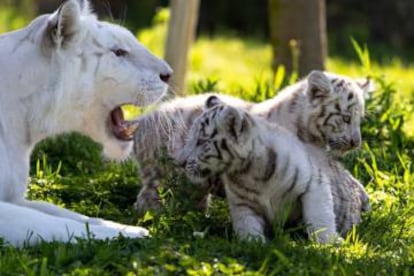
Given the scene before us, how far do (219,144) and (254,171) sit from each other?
22cm

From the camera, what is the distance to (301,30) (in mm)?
9836

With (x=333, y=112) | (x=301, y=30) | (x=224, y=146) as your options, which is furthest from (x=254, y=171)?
(x=301, y=30)

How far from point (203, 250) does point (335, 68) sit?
9.27m

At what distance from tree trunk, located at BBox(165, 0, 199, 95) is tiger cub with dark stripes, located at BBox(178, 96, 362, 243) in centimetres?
391

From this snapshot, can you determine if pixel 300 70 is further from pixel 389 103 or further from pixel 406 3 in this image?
pixel 406 3

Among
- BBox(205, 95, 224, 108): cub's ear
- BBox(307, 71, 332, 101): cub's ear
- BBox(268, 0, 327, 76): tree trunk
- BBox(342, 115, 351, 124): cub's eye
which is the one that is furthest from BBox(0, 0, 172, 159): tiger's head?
BBox(268, 0, 327, 76): tree trunk

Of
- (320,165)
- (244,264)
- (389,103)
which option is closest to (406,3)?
(389,103)

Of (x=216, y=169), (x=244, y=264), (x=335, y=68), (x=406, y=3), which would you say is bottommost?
(x=244, y=264)

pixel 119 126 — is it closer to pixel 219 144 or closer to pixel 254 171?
pixel 219 144

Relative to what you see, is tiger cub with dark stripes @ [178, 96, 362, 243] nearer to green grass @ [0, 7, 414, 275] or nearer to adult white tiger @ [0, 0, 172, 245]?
green grass @ [0, 7, 414, 275]

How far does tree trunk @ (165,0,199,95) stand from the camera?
9734 millimetres

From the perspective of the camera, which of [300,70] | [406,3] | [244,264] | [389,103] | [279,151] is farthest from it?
[406,3]

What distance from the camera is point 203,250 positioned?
17.0 feet

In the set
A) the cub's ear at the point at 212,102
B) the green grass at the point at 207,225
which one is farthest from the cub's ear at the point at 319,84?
the cub's ear at the point at 212,102
